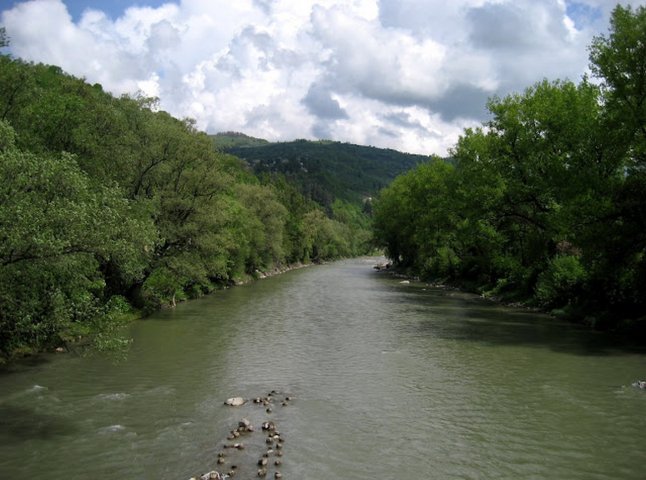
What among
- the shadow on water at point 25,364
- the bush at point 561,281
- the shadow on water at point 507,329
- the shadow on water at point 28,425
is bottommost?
the shadow on water at point 28,425

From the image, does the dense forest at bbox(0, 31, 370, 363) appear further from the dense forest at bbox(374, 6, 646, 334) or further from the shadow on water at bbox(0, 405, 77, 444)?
the dense forest at bbox(374, 6, 646, 334)

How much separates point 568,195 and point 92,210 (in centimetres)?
3342

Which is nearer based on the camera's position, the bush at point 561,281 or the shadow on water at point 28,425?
the shadow on water at point 28,425

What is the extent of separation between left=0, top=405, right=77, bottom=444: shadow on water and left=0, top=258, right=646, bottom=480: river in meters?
0.07

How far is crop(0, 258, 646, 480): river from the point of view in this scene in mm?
14602

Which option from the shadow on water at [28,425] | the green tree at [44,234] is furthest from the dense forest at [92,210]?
the shadow on water at [28,425]

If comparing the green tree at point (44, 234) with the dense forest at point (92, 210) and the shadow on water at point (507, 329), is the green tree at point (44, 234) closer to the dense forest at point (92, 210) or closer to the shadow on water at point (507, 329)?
the dense forest at point (92, 210)

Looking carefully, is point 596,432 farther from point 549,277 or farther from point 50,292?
point 549,277

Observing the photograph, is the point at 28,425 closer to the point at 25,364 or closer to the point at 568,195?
the point at 25,364

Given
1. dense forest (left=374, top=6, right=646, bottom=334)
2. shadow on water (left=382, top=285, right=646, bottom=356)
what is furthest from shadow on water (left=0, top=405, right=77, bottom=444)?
dense forest (left=374, top=6, right=646, bottom=334)

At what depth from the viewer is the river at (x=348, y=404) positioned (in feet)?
47.9

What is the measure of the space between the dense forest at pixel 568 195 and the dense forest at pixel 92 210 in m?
25.4

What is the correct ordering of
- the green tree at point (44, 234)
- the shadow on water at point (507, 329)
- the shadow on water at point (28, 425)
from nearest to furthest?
the shadow on water at point (28, 425) → the green tree at point (44, 234) → the shadow on water at point (507, 329)

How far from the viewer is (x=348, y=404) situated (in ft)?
65.0
